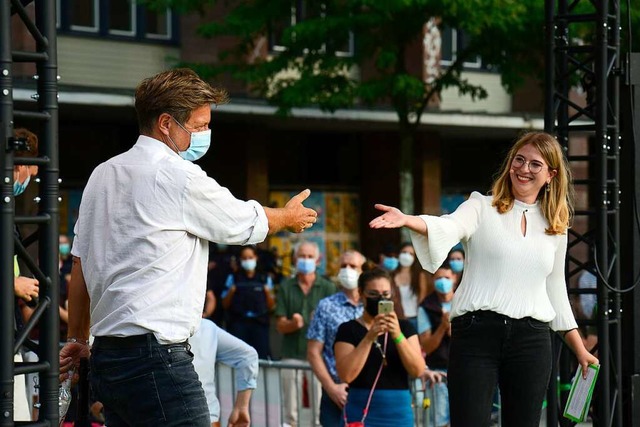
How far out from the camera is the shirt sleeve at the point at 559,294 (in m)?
7.21

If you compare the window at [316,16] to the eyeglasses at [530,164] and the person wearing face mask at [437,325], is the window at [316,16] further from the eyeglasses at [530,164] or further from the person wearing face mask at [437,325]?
the eyeglasses at [530,164]

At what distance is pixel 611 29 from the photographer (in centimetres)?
955

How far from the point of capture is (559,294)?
731 centimetres

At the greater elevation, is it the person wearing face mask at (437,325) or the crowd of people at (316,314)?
the crowd of people at (316,314)

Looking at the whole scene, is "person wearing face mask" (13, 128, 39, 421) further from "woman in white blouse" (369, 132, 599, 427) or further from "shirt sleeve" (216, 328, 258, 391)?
"woman in white blouse" (369, 132, 599, 427)

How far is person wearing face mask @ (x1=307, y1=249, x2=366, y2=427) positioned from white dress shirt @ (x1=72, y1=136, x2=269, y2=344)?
12.5ft

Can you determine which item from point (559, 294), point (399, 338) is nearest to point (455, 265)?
Answer: point (399, 338)

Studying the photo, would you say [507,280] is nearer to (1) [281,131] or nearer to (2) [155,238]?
(2) [155,238]

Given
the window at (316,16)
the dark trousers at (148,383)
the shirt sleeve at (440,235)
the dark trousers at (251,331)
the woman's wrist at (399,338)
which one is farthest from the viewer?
the window at (316,16)

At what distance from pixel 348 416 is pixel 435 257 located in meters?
2.30

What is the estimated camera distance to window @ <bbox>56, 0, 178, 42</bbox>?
22359mm

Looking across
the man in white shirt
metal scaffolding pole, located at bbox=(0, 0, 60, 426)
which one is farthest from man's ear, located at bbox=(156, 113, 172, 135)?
metal scaffolding pole, located at bbox=(0, 0, 60, 426)

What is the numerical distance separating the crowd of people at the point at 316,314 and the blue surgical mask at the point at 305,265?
2.94m

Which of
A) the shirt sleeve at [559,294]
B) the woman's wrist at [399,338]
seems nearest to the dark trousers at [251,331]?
the woman's wrist at [399,338]
